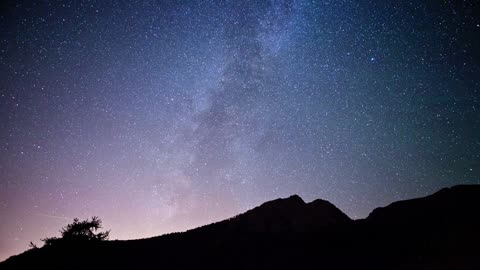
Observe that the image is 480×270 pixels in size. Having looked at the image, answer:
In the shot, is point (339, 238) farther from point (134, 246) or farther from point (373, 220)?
point (134, 246)

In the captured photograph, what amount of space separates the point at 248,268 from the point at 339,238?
8056 mm

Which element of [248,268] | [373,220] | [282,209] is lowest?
[248,268]

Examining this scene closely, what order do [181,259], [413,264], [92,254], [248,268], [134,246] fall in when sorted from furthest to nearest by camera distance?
1. [134,246]
2. [92,254]
3. [181,259]
4. [248,268]
5. [413,264]

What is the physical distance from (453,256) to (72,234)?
32423mm

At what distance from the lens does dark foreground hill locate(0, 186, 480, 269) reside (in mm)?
20875

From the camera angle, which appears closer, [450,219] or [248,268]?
[248,268]

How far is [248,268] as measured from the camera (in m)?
21.2

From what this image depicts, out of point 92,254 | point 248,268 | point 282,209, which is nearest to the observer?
point 248,268

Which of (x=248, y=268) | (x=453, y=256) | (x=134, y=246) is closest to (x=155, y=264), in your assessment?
(x=134, y=246)

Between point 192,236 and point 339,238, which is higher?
point 192,236

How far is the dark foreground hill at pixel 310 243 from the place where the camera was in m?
20.9

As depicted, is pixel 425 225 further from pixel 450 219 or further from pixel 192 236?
pixel 192 236

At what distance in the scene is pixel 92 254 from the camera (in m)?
24.6

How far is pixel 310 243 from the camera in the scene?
24578mm
